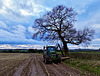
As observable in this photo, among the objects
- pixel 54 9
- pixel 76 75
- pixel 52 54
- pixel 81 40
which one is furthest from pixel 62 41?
pixel 76 75

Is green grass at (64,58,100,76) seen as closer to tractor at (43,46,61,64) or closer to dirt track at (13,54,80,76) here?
dirt track at (13,54,80,76)

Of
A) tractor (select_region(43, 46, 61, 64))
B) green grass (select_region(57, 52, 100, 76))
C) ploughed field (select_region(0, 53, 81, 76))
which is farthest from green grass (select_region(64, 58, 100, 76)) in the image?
tractor (select_region(43, 46, 61, 64))

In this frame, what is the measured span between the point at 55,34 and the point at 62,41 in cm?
217

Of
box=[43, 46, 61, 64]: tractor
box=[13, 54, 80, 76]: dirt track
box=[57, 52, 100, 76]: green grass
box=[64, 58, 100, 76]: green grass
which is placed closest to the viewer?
box=[13, 54, 80, 76]: dirt track

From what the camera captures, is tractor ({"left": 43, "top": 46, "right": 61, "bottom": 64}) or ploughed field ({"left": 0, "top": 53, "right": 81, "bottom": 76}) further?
tractor ({"left": 43, "top": 46, "right": 61, "bottom": 64})

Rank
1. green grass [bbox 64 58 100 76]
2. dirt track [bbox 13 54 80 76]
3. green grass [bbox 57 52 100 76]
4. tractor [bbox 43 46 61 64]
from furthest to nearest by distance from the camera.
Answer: tractor [bbox 43 46 61 64], green grass [bbox 57 52 100 76], green grass [bbox 64 58 100 76], dirt track [bbox 13 54 80 76]

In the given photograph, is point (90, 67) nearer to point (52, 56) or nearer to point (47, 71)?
point (47, 71)

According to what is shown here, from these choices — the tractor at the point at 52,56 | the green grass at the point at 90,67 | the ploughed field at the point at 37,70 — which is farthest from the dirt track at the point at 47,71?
the tractor at the point at 52,56

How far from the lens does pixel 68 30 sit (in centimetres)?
2058

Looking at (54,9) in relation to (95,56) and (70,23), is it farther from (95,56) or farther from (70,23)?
(95,56)

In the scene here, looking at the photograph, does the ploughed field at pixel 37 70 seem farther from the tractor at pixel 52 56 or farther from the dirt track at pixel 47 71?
the tractor at pixel 52 56

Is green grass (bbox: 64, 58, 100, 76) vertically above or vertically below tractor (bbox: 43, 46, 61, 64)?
below

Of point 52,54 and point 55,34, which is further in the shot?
point 55,34

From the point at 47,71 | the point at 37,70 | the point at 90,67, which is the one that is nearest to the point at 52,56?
the point at 37,70
